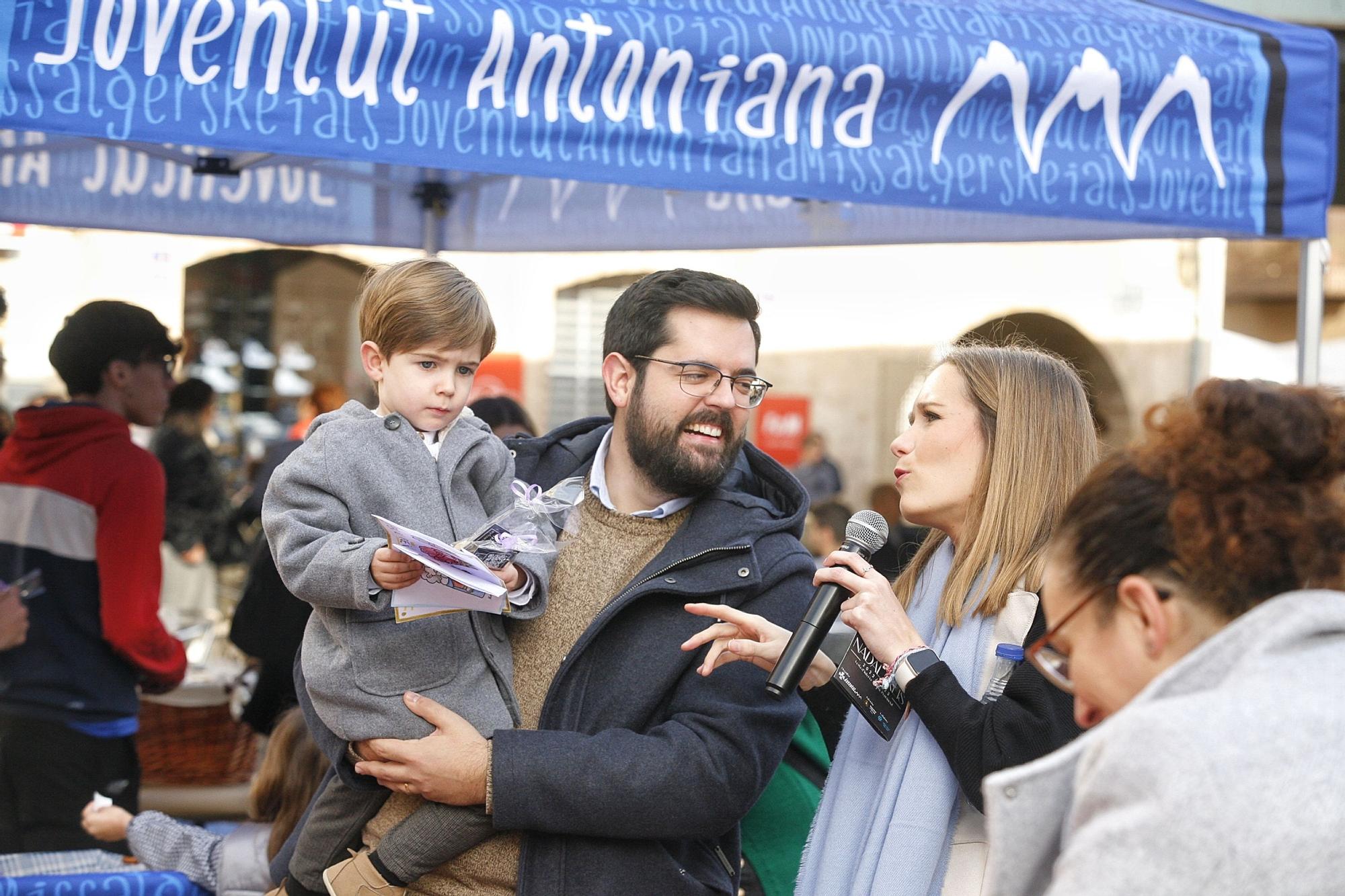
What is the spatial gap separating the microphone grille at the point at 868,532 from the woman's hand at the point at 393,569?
0.81m

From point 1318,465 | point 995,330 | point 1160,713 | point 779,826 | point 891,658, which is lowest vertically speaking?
point 779,826

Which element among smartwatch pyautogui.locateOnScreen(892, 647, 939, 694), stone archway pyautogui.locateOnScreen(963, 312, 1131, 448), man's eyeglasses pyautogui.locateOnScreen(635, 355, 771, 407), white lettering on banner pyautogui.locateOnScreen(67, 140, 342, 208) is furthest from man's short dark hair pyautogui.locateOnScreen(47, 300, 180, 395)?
stone archway pyautogui.locateOnScreen(963, 312, 1131, 448)

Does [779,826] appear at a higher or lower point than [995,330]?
lower

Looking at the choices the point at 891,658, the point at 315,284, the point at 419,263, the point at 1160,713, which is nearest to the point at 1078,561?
the point at 1160,713

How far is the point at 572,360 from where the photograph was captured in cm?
1478

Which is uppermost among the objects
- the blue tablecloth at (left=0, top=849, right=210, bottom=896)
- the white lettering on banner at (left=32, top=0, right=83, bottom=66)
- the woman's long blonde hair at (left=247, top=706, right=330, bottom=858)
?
the white lettering on banner at (left=32, top=0, right=83, bottom=66)

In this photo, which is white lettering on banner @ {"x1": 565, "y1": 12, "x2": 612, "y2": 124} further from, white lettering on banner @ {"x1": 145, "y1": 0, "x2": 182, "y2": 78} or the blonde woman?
the blonde woman

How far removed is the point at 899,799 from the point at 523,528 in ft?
2.67

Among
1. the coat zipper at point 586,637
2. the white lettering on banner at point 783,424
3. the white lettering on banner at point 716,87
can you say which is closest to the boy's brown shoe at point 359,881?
the coat zipper at point 586,637

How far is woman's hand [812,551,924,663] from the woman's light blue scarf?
0.46 ft

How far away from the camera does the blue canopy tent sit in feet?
7.87

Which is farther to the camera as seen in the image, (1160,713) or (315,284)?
(315,284)

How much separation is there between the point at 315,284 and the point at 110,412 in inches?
531

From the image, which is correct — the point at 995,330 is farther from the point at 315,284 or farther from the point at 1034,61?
the point at 315,284
